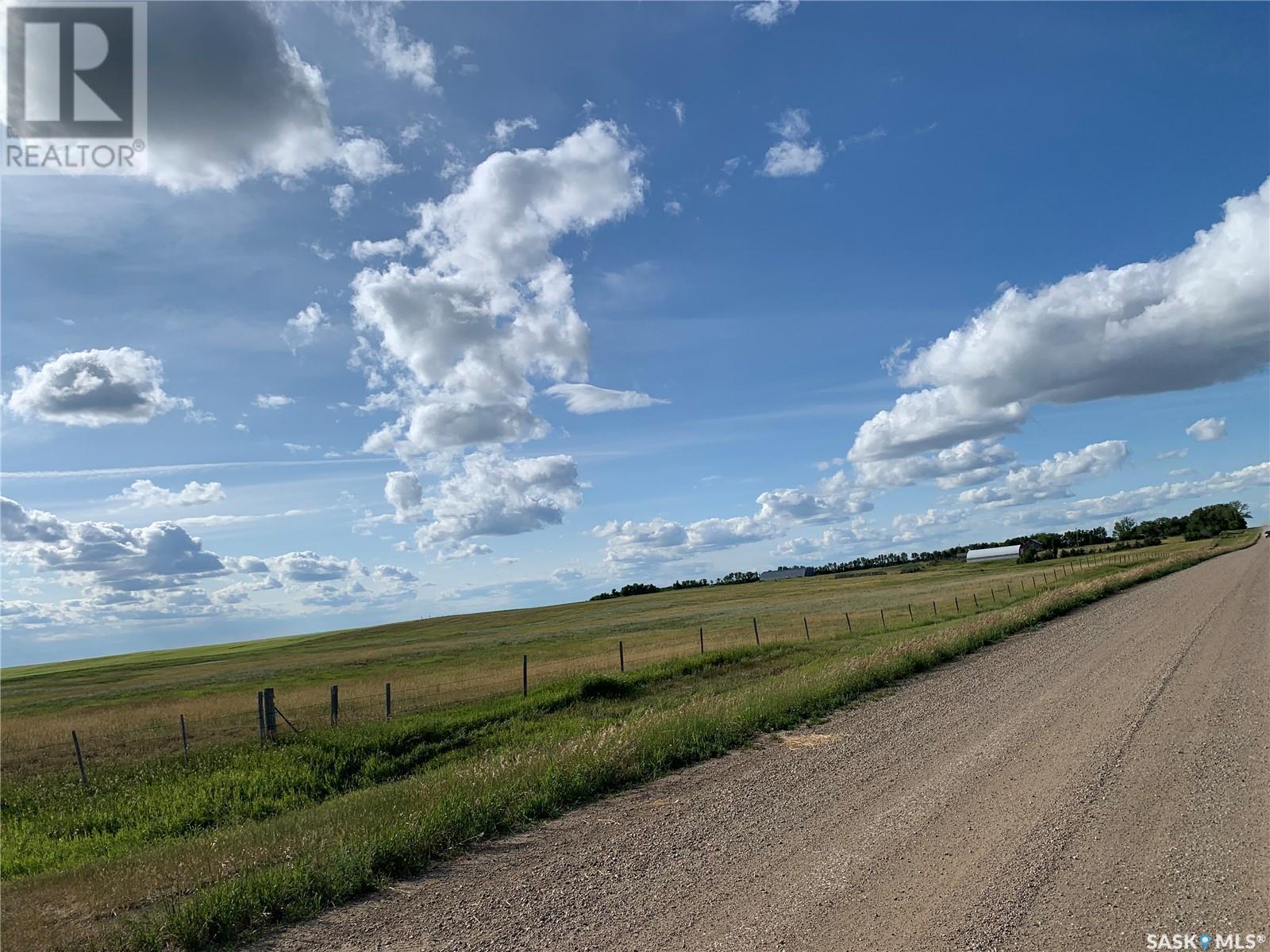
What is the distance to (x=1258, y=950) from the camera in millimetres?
5184

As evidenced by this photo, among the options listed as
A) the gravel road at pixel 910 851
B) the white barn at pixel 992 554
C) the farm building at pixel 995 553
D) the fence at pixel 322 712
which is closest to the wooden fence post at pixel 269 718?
the fence at pixel 322 712

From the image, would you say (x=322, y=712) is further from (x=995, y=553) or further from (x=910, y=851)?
(x=995, y=553)

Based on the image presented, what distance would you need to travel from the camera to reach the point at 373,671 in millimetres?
50031

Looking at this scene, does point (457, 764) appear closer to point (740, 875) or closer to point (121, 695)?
point (740, 875)

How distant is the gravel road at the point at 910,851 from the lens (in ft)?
19.7

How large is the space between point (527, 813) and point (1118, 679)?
1244cm

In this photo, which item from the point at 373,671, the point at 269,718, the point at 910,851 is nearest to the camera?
the point at 910,851

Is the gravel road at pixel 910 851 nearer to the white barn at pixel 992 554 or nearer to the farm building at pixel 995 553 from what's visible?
the farm building at pixel 995 553

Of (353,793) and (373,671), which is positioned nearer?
(353,793)

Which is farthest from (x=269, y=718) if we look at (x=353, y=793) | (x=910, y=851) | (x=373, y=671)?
(x=373, y=671)

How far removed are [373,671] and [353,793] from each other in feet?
124

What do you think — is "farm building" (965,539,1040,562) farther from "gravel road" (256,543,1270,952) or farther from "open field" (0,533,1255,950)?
"gravel road" (256,543,1270,952)

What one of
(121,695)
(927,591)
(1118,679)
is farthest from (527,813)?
(927,591)

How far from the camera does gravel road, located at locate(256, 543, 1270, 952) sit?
19.7 ft
